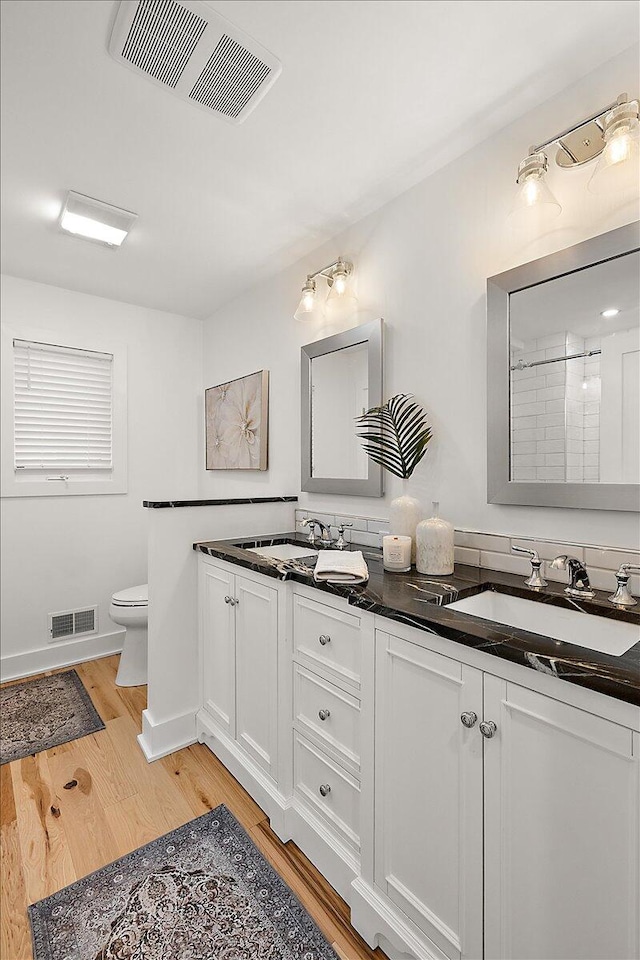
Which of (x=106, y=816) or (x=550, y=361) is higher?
(x=550, y=361)

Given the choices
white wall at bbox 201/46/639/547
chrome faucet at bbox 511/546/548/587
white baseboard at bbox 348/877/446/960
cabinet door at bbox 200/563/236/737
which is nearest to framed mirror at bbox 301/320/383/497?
white wall at bbox 201/46/639/547

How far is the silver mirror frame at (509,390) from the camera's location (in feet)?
4.33

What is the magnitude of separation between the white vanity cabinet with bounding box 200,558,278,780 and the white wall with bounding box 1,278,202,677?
1.34m

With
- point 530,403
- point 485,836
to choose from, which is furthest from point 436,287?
point 485,836

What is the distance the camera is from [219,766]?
203 centimetres

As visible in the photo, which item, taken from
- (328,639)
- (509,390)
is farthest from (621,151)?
(328,639)

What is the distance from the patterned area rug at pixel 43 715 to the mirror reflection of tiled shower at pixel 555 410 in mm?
2325

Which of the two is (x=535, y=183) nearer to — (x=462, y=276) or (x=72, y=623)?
(x=462, y=276)

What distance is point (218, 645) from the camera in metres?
2.06

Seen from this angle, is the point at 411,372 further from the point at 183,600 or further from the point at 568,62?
the point at 183,600

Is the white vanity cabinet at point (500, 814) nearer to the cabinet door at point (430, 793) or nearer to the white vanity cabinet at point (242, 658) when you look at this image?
the cabinet door at point (430, 793)

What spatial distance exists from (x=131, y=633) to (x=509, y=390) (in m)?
2.40

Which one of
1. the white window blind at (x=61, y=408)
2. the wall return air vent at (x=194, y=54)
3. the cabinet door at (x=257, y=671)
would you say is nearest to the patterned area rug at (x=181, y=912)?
the cabinet door at (x=257, y=671)

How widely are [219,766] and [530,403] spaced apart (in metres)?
1.91
